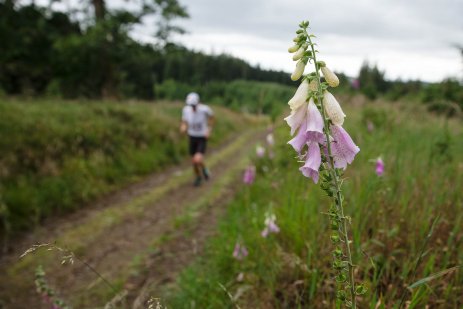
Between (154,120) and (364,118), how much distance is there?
6726mm

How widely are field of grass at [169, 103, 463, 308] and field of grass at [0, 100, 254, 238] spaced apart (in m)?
3.47

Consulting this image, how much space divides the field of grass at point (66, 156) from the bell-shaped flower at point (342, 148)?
5.09m

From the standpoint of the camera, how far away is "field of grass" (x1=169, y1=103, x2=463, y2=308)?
208 centimetres

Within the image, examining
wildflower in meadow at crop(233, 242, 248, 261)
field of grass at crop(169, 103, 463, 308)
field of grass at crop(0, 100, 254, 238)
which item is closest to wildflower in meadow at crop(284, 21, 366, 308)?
field of grass at crop(169, 103, 463, 308)

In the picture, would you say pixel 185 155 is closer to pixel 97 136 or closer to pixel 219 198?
pixel 97 136

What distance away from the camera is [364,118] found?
28.8 feet

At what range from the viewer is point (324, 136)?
3.84 feet

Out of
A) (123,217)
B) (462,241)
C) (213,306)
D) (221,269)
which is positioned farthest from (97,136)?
(462,241)

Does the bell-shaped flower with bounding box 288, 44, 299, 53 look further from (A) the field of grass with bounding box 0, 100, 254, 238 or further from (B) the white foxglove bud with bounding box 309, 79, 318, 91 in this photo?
(A) the field of grass with bounding box 0, 100, 254, 238

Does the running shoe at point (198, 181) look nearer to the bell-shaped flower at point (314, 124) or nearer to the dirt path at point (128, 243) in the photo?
the dirt path at point (128, 243)

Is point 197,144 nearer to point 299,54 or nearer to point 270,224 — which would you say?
point 270,224

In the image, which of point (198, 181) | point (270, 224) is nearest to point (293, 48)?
point (270, 224)

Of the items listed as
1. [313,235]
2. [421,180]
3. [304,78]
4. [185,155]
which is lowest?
[185,155]

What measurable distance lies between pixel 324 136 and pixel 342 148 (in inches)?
3.4
